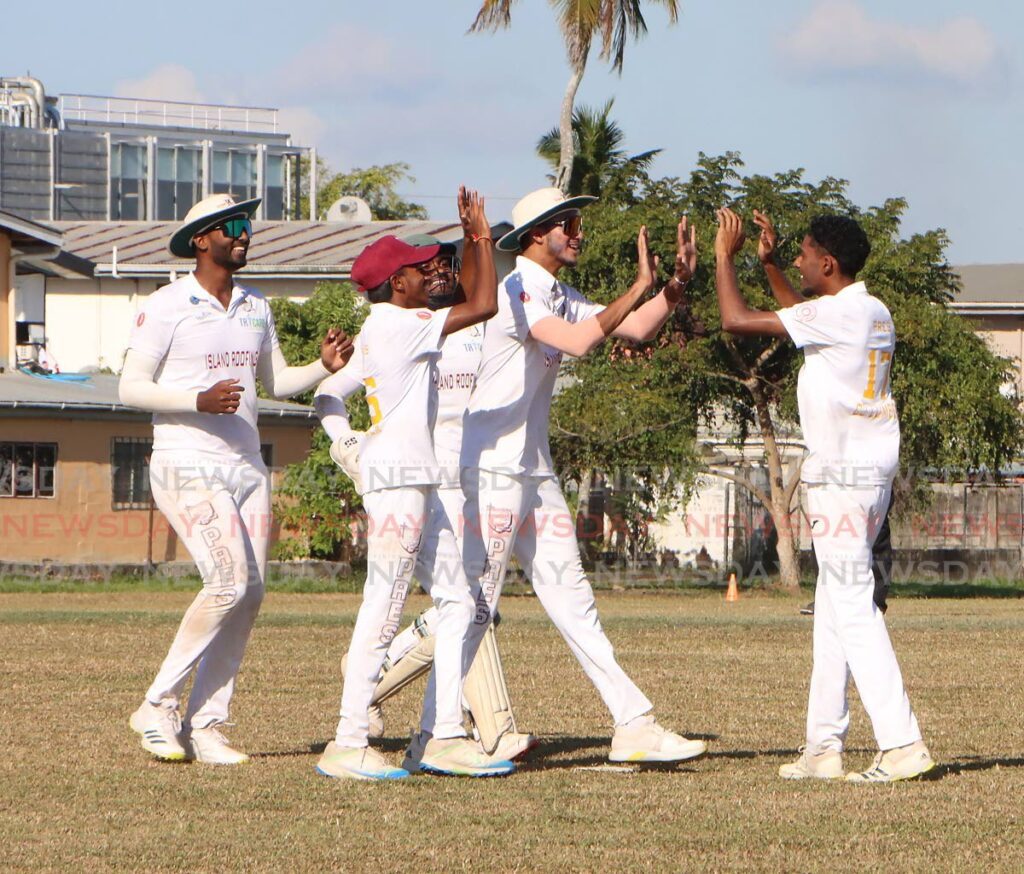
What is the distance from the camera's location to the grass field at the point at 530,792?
597cm

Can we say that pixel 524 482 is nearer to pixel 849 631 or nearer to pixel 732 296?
pixel 732 296

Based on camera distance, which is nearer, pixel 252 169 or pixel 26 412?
pixel 26 412

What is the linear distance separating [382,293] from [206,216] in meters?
0.99

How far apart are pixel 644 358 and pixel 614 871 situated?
1053 inches

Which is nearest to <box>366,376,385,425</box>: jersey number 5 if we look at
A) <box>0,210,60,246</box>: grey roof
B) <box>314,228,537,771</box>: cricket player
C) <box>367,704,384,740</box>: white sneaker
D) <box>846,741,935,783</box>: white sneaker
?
<box>314,228,537,771</box>: cricket player

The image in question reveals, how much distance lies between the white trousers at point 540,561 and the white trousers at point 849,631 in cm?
77

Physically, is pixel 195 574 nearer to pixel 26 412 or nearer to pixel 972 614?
pixel 26 412

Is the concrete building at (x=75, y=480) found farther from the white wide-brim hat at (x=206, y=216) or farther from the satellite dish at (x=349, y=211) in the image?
the white wide-brim hat at (x=206, y=216)

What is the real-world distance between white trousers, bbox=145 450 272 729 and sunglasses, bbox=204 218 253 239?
1.00 m

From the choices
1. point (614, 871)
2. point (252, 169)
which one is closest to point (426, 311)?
point (614, 871)

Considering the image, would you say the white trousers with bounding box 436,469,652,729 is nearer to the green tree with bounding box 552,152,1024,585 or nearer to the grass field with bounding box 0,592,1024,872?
the grass field with bounding box 0,592,1024,872

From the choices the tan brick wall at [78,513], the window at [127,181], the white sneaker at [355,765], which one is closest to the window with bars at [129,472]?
the tan brick wall at [78,513]

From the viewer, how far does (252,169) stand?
242ft

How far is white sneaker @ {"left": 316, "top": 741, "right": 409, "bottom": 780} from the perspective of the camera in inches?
297
